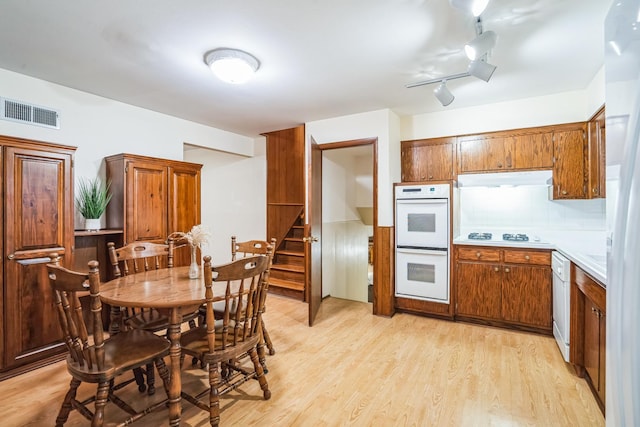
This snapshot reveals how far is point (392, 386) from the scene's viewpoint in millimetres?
2215

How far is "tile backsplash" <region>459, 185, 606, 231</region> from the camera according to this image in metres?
3.29

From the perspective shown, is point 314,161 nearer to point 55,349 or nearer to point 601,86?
point 601,86

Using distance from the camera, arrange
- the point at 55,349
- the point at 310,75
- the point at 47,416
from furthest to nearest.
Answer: the point at 310,75, the point at 55,349, the point at 47,416

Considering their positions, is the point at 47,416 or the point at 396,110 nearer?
the point at 47,416

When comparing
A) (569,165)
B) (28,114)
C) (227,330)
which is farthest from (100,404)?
(569,165)

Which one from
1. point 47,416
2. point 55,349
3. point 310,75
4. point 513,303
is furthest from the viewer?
point 513,303

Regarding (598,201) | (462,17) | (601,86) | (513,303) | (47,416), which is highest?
(462,17)

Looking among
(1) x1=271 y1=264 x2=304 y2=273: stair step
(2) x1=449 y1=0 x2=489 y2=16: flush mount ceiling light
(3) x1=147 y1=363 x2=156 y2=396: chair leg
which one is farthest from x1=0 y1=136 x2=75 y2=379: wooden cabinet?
(2) x1=449 y1=0 x2=489 y2=16: flush mount ceiling light

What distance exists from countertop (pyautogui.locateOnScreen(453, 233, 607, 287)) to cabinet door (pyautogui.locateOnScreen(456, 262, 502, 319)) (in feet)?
0.81

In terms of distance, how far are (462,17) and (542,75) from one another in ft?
4.61

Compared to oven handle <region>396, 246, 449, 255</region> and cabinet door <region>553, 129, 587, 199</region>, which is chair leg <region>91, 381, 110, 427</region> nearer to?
oven handle <region>396, 246, 449, 255</region>

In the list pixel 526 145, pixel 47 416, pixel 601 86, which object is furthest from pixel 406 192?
pixel 47 416

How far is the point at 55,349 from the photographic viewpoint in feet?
8.45

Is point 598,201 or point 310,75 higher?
point 310,75
